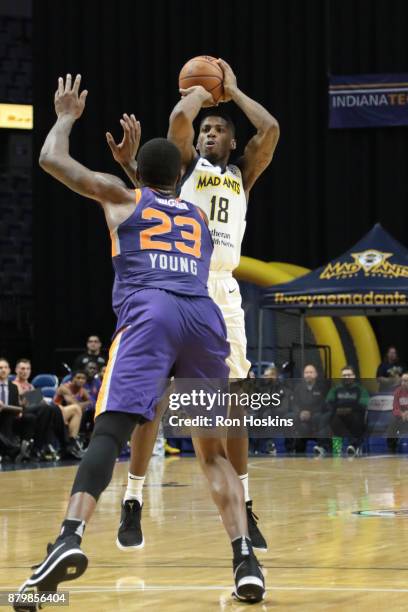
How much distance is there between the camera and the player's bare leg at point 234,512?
166 inches

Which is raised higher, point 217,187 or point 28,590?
point 217,187

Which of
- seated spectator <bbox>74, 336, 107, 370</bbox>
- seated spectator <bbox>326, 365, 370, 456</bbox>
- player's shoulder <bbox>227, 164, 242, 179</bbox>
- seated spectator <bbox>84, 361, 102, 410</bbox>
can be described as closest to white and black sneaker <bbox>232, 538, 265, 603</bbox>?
player's shoulder <bbox>227, 164, 242, 179</bbox>

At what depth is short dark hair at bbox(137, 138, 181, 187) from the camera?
175 inches

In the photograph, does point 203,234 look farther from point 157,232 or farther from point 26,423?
point 26,423

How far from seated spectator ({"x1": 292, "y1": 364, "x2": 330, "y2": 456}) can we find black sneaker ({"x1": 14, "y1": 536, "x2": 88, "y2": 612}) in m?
11.8

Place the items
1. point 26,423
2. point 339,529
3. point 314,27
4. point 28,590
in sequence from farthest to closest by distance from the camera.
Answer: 1. point 314,27
2. point 26,423
3. point 339,529
4. point 28,590

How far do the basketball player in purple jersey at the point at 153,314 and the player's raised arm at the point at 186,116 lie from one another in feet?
2.31

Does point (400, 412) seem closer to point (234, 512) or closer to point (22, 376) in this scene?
point (22, 376)

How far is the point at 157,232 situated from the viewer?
4316 millimetres

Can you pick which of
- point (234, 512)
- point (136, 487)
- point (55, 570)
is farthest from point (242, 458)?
point (55, 570)

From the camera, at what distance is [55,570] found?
142 inches

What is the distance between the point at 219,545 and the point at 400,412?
912 cm

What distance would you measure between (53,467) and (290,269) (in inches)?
331

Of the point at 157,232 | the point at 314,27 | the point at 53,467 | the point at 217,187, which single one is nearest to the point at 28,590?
the point at 157,232
